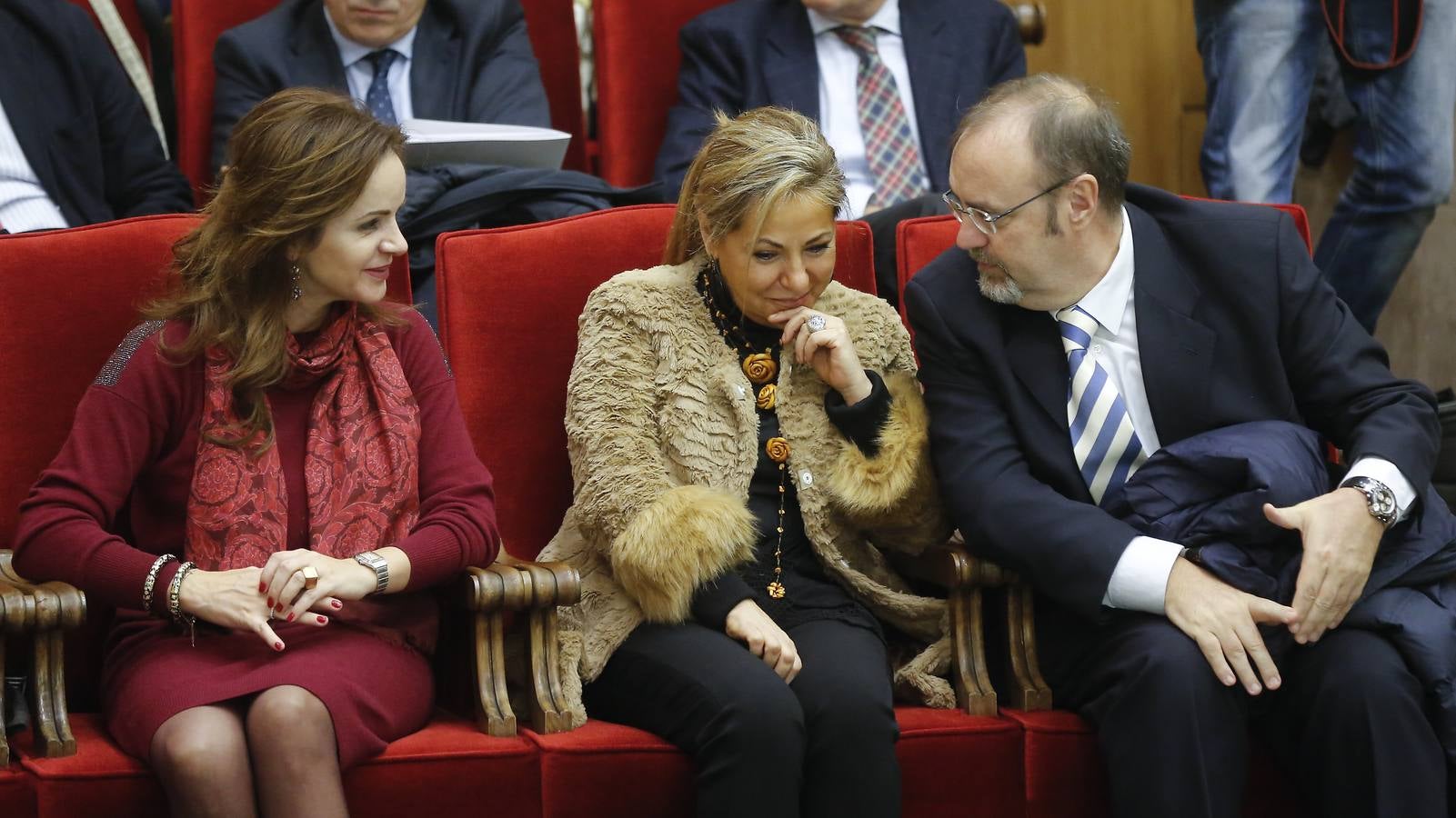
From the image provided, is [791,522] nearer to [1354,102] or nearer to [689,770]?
[689,770]

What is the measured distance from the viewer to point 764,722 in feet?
6.86

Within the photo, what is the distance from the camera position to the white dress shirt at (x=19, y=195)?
10.2 ft

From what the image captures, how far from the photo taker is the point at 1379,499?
2203 millimetres

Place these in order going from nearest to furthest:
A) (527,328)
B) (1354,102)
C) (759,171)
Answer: (759,171) → (527,328) → (1354,102)

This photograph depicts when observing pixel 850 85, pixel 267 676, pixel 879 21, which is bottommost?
pixel 267 676

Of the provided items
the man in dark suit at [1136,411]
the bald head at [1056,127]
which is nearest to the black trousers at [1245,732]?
the man in dark suit at [1136,411]

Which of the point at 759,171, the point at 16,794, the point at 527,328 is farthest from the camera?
the point at 527,328

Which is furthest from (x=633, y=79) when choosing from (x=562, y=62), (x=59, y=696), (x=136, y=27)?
(x=59, y=696)

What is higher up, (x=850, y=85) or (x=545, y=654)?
(x=850, y=85)

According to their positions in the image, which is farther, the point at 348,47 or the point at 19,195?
the point at 348,47

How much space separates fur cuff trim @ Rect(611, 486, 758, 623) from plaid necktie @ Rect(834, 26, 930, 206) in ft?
4.29

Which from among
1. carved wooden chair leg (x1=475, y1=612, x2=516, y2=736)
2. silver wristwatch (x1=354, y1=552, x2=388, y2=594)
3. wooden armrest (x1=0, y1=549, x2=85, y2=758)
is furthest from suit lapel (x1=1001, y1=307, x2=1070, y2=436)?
wooden armrest (x1=0, y1=549, x2=85, y2=758)

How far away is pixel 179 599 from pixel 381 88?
1.59 m

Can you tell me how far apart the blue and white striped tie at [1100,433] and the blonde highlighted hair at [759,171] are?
0.43 meters
